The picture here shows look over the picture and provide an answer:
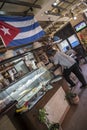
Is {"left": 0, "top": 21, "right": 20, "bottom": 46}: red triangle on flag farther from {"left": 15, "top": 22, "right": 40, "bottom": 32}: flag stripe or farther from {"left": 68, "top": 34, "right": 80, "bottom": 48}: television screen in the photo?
{"left": 68, "top": 34, "right": 80, "bottom": 48}: television screen

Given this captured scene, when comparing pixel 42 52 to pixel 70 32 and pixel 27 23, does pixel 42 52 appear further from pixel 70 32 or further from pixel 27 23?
pixel 70 32

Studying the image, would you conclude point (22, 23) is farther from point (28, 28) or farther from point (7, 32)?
point (7, 32)

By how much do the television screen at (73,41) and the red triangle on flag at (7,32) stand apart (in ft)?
31.8

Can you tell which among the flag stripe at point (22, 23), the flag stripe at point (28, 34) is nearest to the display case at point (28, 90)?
the flag stripe at point (28, 34)

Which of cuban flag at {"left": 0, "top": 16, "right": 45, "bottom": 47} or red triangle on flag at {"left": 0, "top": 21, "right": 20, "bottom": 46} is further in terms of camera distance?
cuban flag at {"left": 0, "top": 16, "right": 45, "bottom": 47}

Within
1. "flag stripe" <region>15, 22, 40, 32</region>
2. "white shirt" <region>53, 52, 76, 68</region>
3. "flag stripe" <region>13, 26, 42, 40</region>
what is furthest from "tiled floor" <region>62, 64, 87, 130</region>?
"flag stripe" <region>15, 22, 40, 32</region>

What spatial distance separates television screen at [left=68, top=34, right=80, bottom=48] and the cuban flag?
8.54 m

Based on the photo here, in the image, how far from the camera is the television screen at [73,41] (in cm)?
1374

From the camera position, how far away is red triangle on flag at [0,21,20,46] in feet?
13.8

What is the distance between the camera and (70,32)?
14.0m

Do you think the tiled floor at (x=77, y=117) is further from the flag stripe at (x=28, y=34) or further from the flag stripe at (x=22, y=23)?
the flag stripe at (x=22, y=23)

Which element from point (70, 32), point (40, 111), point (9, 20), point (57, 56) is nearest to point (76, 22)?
point (70, 32)

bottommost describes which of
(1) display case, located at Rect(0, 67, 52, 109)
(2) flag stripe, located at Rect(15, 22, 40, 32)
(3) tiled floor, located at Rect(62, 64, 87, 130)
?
(3) tiled floor, located at Rect(62, 64, 87, 130)

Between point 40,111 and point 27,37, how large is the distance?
223 cm
